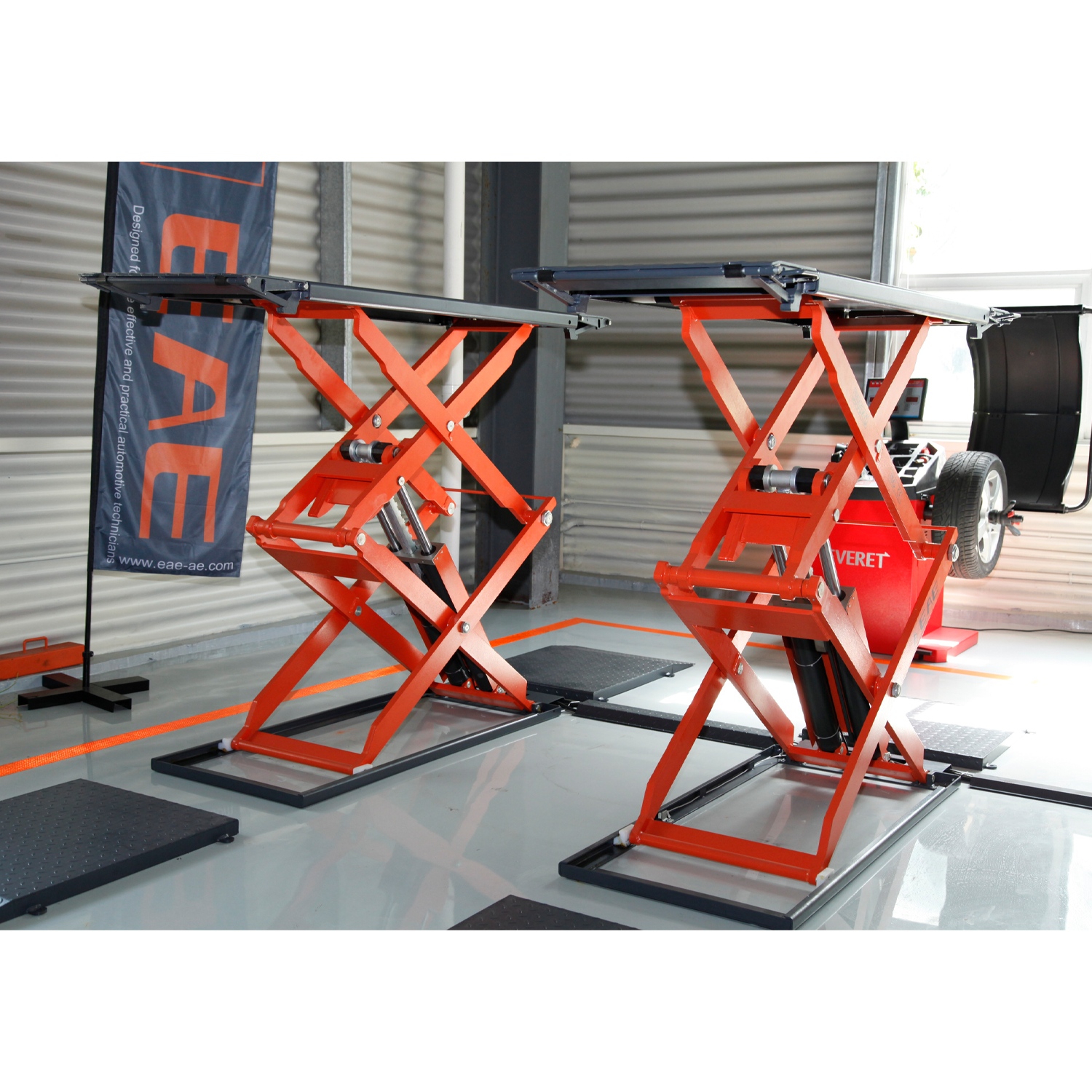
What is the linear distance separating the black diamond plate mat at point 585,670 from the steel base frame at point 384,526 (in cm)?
62

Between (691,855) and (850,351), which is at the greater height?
(850,351)

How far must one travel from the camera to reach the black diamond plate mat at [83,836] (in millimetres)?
3104

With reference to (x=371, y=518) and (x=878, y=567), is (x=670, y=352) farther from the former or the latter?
(x=371, y=518)

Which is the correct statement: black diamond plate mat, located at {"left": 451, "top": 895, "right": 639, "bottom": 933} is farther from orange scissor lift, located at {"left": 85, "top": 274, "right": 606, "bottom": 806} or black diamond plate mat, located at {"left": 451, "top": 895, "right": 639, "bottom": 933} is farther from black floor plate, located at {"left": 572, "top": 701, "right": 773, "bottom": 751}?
black floor plate, located at {"left": 572, "top": 701, "right": 773, "bottom": 751}

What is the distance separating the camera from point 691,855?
3512 millimetres

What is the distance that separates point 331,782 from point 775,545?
6.13 feet

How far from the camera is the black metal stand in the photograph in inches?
189

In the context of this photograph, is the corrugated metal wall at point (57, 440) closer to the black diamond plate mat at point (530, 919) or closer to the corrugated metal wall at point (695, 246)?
the corrugated metal wall at point (695, 246)

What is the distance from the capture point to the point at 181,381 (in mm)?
5121

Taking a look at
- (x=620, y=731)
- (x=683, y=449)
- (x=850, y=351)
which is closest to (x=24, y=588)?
(x=620, y=731)

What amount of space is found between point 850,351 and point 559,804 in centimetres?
491

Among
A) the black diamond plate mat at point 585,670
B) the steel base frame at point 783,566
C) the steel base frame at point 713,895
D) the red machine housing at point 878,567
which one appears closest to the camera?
the steel base frame at point 713,895

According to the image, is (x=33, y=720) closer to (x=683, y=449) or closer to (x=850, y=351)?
(x=683, y=449)

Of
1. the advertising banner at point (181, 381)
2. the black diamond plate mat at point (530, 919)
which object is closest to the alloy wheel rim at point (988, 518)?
the black diamond plate mat at point (530, 919)
